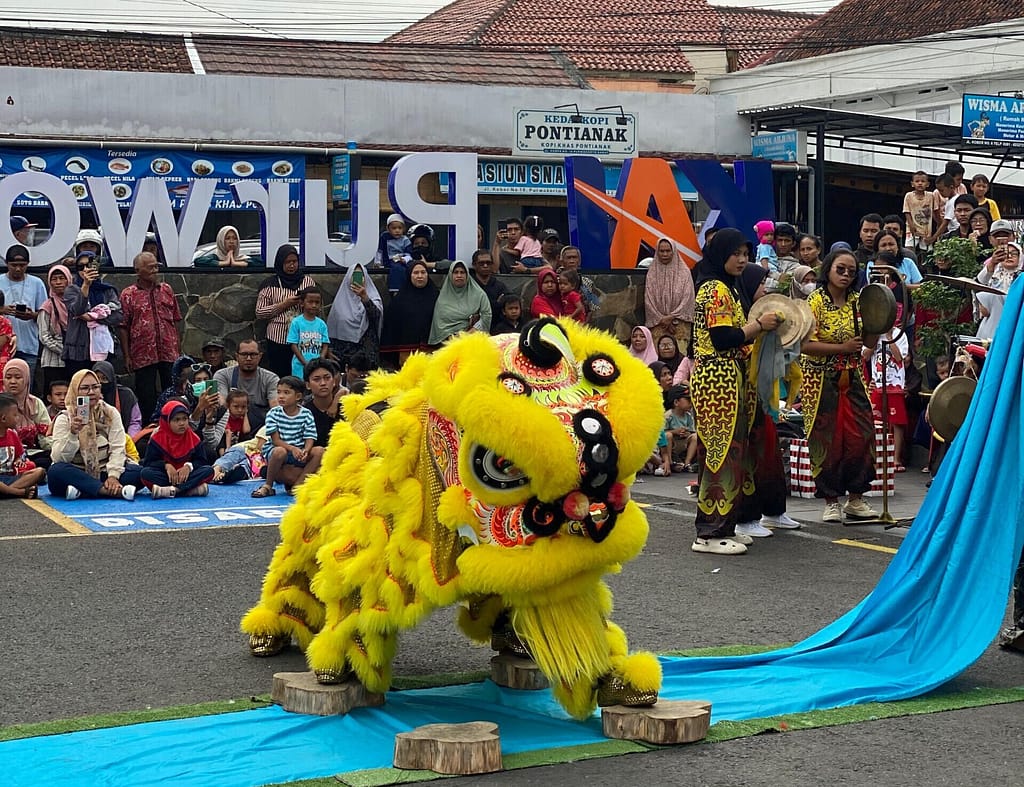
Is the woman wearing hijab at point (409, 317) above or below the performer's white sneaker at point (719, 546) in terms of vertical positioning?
above

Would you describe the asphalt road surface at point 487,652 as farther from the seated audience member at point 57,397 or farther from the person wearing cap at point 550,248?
A: the person wearing cap at point 550,248

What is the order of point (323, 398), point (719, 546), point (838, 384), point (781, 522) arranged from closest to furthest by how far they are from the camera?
point (719, 546), point (838, 384), point (781, 522), point (323, 398)

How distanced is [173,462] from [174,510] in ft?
3.47

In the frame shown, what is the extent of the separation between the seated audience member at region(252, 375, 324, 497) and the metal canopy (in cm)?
1239

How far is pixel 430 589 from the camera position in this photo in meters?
5.07

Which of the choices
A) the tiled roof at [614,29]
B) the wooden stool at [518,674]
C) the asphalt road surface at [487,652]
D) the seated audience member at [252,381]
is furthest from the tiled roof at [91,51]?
the wooden stool at [518,674]

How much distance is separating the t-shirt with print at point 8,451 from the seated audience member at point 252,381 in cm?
228

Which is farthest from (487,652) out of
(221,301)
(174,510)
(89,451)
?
(221,301)

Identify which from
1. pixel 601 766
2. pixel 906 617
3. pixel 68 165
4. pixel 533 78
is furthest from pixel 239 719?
pixel 533 78

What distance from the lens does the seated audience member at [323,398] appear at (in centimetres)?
1272

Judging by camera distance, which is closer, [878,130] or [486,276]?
[486,276]

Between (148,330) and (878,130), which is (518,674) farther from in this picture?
(878,130)

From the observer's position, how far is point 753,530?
9.81 metres

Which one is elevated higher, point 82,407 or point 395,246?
point 395,246
